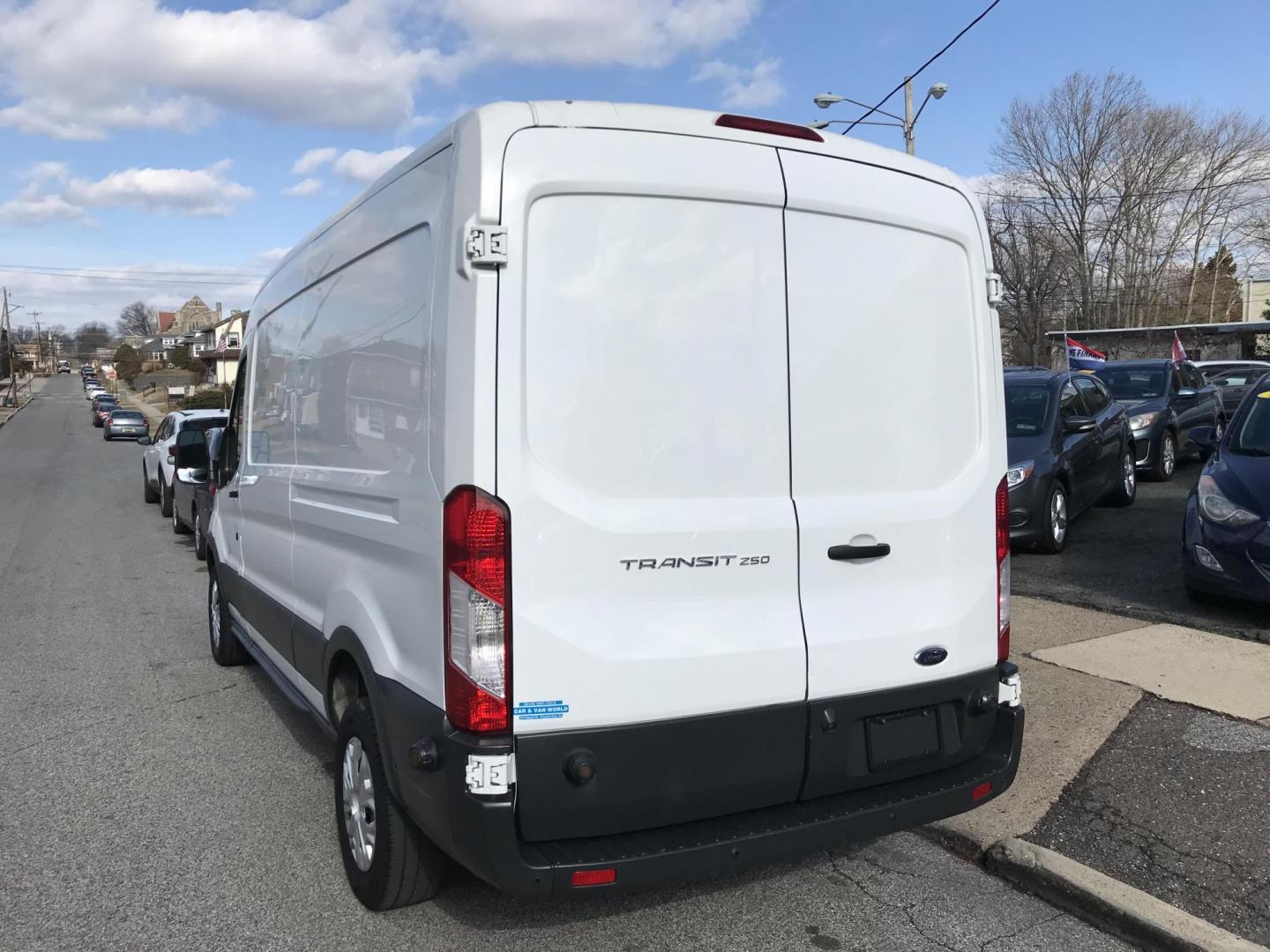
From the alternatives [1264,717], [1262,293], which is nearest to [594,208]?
[1264,717]

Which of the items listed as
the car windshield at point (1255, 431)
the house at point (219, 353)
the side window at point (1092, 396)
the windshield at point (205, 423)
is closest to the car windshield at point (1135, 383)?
the side window at point (1092, 396)

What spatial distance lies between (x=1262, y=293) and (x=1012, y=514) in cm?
7760

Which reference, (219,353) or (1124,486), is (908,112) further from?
(219,353)

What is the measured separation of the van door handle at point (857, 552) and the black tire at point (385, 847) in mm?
1588

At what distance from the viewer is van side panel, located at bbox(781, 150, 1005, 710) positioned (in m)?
3.16

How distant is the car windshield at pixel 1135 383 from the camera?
1375cm

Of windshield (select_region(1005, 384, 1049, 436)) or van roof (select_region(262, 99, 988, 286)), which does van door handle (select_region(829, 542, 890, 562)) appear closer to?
van roof (select_region(262, 99, 988, 286))

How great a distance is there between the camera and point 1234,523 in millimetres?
6477

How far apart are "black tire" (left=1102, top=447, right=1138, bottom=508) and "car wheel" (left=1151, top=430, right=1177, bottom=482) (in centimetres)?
169

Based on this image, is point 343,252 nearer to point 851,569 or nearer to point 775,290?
point 775,290

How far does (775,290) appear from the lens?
3.11 meters

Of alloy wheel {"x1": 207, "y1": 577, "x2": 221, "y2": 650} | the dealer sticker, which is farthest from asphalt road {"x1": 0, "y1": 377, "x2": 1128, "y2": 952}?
the dealer sticker

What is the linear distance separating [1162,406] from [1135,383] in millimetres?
976

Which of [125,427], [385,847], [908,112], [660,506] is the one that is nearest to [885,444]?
[660,506]
